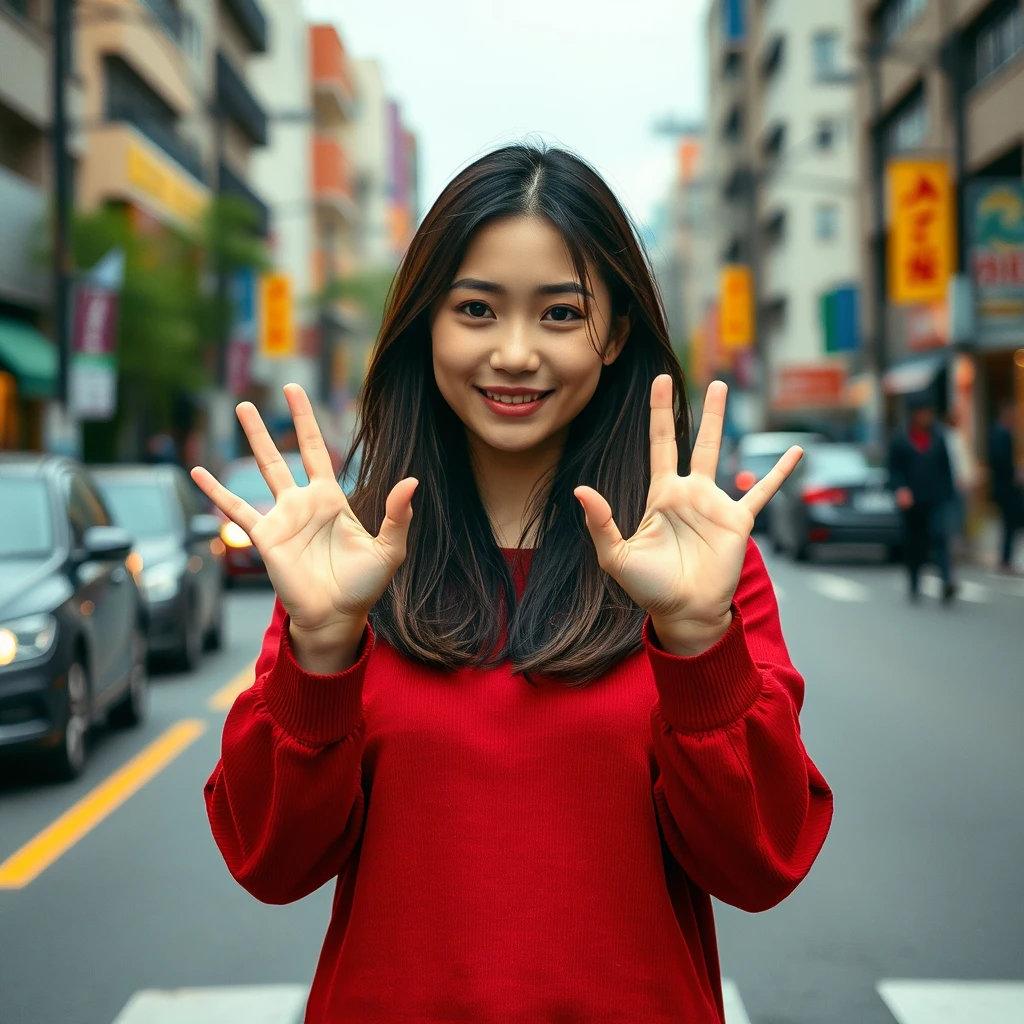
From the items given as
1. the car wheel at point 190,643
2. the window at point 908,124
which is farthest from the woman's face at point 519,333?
the window at point 908,124

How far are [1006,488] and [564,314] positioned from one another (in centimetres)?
1828

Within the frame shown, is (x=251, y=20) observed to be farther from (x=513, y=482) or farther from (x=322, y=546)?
(x=322, y=546)

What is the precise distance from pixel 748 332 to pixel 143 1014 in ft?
187

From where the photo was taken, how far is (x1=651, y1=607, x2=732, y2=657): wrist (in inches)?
73.7

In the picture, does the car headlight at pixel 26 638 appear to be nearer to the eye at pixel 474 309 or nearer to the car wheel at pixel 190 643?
the car wheel at pixel 190 643

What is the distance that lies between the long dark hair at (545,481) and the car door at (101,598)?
20.1ft

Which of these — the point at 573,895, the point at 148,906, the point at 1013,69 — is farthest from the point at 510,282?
the point at 1013,69

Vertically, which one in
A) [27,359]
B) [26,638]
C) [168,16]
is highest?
[168,16]

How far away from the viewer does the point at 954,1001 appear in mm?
4391

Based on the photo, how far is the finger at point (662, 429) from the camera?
6.66 feet

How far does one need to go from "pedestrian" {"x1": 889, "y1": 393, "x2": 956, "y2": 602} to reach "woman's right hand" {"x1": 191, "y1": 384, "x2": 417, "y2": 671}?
1426cm

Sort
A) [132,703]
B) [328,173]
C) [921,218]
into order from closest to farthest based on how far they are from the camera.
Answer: [132,703]
[921,218]
[328,173]

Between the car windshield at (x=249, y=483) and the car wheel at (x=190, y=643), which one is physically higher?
the car windshield at (x=249, y=483)

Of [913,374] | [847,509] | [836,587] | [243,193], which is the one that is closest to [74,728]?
[836,587]
